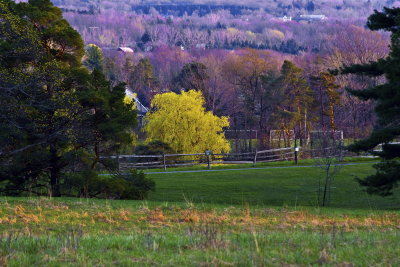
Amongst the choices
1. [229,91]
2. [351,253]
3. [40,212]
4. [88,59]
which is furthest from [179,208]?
[88,59]

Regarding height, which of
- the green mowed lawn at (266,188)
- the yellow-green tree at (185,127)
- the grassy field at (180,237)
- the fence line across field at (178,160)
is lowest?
the green mowed lawn at (266,188)

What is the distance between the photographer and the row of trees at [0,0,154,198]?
21.7 meters

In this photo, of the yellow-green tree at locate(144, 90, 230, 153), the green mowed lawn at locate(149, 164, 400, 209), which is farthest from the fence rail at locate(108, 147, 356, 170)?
the green mowed lawn at locate(149, 164, 400, 209)

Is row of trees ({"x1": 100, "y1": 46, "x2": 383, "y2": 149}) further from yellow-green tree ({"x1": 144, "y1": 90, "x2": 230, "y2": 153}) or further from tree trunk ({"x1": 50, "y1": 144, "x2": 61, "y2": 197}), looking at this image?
tree trunk ({"x1": 50, "y1": 144, "x2": 61, "y2": 197})

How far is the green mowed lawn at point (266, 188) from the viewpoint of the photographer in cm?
2744

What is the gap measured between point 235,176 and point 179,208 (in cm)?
2158

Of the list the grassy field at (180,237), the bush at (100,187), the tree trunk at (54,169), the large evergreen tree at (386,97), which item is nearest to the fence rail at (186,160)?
the tree trunk at (54,169)

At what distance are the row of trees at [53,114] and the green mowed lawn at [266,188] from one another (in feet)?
12.0

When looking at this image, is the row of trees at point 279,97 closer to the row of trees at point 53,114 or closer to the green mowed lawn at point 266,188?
the green mowed lawn at point 266,188

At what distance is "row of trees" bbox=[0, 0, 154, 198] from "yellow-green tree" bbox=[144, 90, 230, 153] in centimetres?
3358

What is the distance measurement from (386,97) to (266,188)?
11.6m

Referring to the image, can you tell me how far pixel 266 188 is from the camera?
32250 millimetres

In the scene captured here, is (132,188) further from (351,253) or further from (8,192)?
(351,253)

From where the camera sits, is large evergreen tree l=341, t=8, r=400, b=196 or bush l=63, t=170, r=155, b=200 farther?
bush l=63, t=170, r=155, b=200
